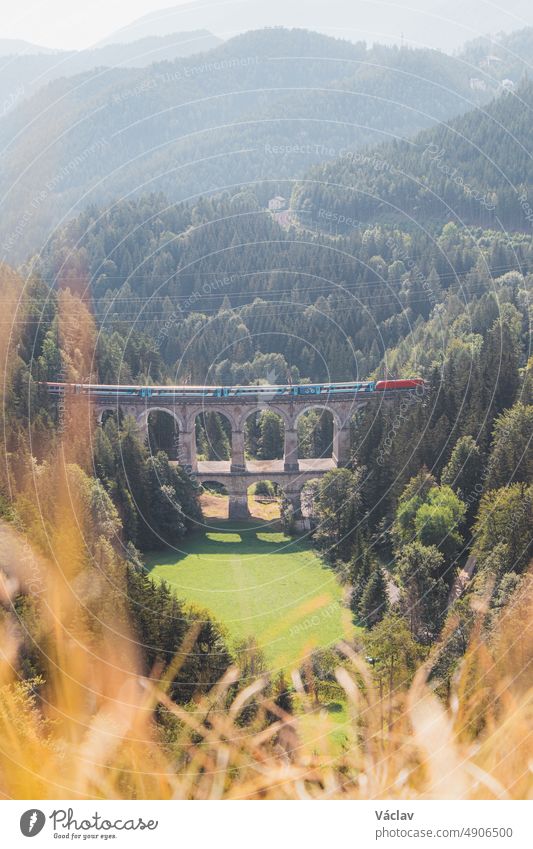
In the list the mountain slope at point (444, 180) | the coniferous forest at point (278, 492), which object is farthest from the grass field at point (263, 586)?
the mountain slope at point (444, 180)

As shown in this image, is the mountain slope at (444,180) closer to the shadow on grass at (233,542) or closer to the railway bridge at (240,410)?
the railway bridge at (240,410)

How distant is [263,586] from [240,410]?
2650 centimetres

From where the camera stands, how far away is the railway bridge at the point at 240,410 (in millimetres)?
83250

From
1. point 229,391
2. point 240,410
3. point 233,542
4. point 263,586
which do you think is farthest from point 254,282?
point 263,586

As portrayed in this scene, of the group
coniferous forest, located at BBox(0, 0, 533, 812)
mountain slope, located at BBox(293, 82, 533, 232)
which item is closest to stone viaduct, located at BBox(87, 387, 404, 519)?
Result: coniferous forest, located at BBox(0, 0, 533, 812)

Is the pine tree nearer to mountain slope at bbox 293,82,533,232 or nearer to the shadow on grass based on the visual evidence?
the shadow on grass

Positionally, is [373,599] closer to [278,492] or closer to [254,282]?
[278,492]

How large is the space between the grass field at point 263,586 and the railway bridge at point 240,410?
19.7ft

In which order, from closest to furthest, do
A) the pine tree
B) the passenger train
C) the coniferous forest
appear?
the coniferous forest
the pine tree
the passenger train

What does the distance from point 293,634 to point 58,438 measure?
24907 mm

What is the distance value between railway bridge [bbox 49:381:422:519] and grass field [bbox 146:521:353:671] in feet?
19.7

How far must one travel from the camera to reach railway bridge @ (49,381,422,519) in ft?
273

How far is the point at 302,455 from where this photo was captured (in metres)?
91.0

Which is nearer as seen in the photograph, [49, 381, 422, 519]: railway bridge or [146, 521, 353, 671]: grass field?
[146, 521, 353, 671]: grass field
